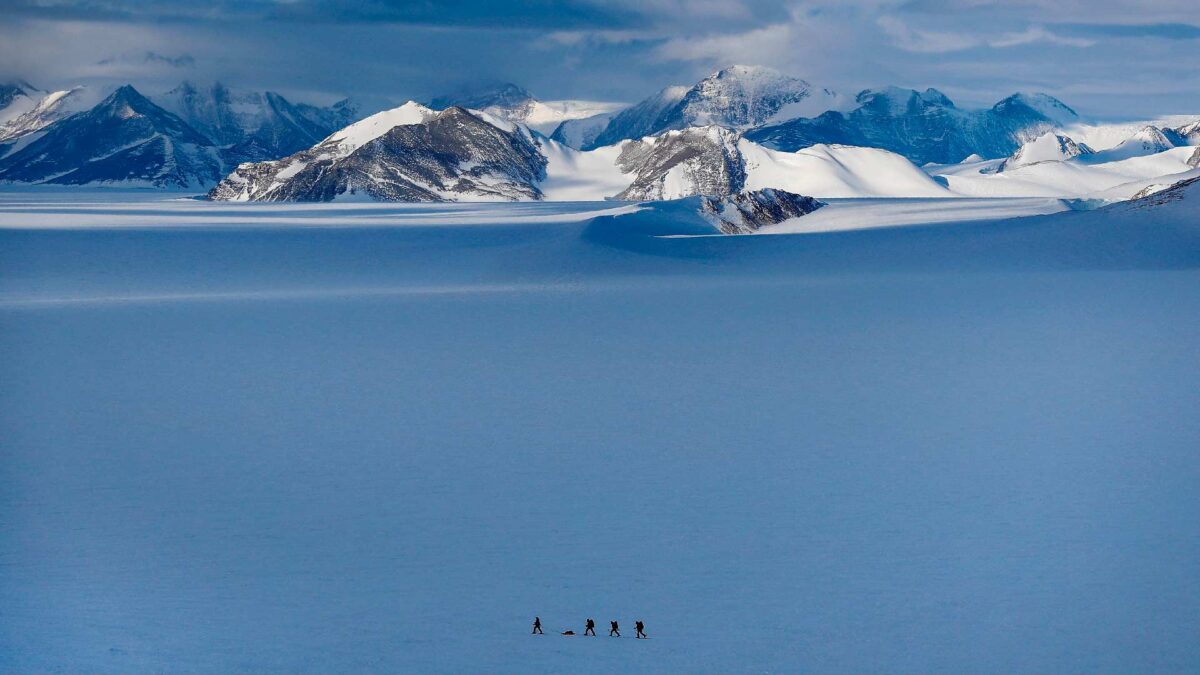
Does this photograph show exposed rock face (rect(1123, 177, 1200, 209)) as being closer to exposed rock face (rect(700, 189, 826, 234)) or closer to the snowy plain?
the snowy plain

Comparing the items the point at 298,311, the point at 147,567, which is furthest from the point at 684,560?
the point at 298,311

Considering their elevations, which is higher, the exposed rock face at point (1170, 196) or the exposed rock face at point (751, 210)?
the exposed rock face at point (1170, 196)

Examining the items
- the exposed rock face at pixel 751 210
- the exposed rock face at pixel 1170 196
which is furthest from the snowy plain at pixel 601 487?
the exposed rock face at pixel 751 210

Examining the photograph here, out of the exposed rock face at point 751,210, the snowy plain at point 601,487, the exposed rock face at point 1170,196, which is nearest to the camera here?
the snowy plain at point 601,487

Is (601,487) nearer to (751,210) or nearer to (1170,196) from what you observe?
(1170,196)

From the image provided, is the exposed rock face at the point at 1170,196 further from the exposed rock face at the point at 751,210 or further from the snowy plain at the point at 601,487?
the exposed rock face at the point at 751,210

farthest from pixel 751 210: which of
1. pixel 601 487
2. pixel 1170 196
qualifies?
pixel 601 487

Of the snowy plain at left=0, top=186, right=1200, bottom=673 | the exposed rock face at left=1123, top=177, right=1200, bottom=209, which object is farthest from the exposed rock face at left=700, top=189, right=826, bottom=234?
the snowy plain at left=0, top=186, right=1200, bottom=673

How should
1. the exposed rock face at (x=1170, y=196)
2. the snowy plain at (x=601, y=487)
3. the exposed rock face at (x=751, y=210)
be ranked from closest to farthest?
the snowy plain at (x=601, y=487) → the exposed rock face at (x=1170, y=196) → the exposed rock face at (x=751, y=210)
